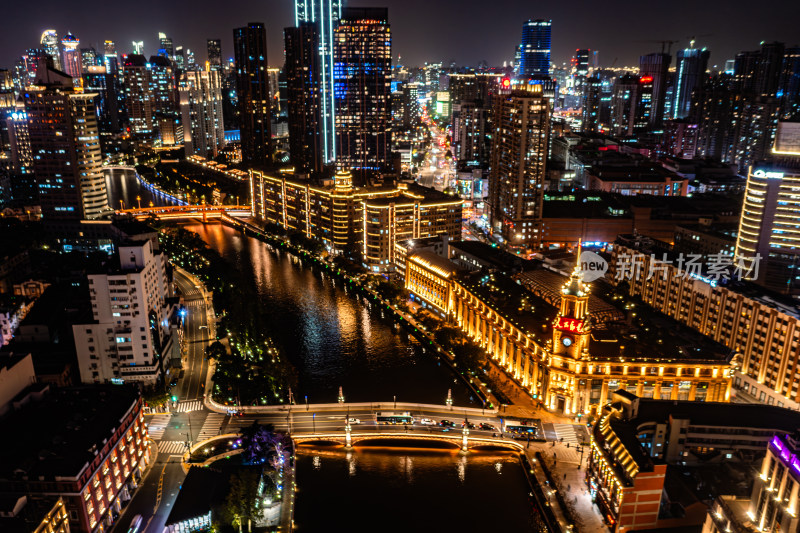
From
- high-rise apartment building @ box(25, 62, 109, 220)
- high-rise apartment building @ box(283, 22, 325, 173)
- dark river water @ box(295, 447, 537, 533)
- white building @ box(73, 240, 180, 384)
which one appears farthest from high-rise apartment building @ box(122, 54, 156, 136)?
dark river water @ box(295, 447, 537, 533)

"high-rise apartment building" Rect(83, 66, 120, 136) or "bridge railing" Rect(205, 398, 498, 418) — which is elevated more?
"high-rise apartment building" Rect(83, 66, 120, 136)

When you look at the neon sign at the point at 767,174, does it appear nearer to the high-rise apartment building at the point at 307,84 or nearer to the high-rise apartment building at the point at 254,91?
the high-rise apartment building at the point at 307,84

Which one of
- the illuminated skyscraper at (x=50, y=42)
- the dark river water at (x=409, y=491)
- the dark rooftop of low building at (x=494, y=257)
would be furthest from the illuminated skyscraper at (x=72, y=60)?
the dark river water at (x=409, y=491)

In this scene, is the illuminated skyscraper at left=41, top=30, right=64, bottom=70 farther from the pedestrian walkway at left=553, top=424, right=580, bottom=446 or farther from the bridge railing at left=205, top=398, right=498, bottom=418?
the pedestrian walkway at left=553, top=424, right=580, bottom=446

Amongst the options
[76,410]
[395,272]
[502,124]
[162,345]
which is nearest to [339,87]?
[502,124]

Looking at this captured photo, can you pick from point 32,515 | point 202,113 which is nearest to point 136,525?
point 32,515

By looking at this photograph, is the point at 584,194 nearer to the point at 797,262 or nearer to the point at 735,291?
the point at 797,262

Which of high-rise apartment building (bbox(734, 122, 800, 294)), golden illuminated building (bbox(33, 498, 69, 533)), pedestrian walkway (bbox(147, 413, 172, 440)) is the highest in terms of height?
high-rise apartment building (bbox(734, 122, 800, 294))
